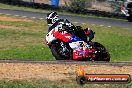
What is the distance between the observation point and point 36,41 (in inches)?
843

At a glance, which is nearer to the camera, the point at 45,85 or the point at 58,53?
the point at 45,85

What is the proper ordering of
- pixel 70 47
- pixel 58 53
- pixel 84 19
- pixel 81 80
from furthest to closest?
pixel 84 19 → pixel 70 47 → pixel 58 53 → pixel 81 80

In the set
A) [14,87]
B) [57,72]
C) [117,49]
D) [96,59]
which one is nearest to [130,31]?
A: [117,49]

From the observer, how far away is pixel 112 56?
57.9ft

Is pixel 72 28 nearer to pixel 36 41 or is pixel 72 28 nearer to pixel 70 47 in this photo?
pixel 70 47

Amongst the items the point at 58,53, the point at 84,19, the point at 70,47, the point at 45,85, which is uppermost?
the point at 45,85

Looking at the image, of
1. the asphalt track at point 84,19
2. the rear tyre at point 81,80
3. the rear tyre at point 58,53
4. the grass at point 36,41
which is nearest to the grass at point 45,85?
the rear tyre at point 81,80

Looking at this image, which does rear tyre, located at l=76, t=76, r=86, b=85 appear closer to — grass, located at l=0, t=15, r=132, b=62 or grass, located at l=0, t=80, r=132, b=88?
grass, located at l=0, t=80, r=132, b=88

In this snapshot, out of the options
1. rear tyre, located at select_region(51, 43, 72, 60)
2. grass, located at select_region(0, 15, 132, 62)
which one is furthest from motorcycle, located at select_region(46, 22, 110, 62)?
grass, located at select_region(0, 15, 132, 62)

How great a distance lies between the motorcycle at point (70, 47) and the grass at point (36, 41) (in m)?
2.47

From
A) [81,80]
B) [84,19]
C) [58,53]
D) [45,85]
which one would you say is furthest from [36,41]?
[81,80]

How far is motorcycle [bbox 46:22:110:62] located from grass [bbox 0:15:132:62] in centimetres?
247

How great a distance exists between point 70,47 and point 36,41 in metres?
8.24

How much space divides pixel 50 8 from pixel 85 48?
2389 cm
